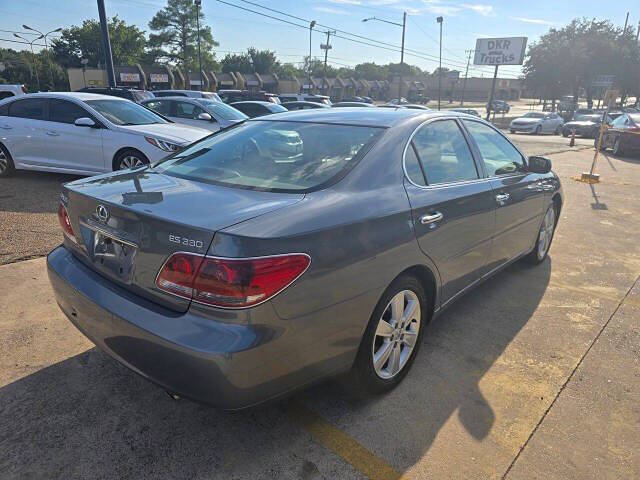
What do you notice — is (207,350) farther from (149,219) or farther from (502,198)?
(502,198)

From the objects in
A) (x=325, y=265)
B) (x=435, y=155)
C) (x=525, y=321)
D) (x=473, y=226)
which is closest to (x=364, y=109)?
(x=435, y=155)

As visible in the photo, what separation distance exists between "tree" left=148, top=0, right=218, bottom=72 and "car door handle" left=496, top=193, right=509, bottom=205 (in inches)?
3553

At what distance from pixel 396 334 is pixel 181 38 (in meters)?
97.0

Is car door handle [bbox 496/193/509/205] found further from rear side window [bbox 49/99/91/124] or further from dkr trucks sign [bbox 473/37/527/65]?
dkr trucks sign [bbox 473/37/527/65]

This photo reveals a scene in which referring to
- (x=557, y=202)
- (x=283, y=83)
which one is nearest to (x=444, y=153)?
(x=557, y=202)

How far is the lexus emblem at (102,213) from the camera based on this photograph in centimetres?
227

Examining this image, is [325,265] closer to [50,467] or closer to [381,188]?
[381,188]

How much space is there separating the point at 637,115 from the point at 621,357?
16610 millimetres

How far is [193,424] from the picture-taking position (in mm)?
2449

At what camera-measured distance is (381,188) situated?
2527 millimetres

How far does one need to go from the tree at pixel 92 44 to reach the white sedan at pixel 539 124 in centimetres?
7590

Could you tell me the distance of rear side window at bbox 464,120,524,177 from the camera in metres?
3.66

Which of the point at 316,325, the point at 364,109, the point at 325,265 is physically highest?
the point at 364,109

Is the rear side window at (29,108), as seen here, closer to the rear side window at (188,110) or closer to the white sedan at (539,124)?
the rear side window at (188,110)
